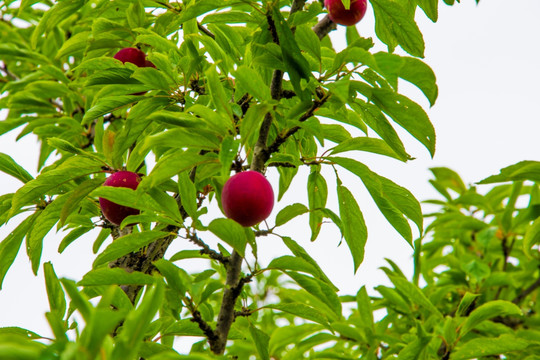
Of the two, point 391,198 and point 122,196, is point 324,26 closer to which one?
point 391,198

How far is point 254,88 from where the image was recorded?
47.5 inches

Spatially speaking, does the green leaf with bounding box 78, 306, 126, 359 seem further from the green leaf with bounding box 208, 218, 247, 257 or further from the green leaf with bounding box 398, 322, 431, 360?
the green leaf with bounding box 398, 322, 431, 360

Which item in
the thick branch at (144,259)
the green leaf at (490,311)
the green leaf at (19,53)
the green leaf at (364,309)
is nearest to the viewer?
the thick branch at (144,259)

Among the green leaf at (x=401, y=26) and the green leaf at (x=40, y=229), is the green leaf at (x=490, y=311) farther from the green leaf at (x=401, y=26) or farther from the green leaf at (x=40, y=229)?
the green leaf at (x=40, y=229)

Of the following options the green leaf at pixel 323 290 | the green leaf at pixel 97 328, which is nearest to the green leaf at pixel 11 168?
the green leaf at pixel 323 290

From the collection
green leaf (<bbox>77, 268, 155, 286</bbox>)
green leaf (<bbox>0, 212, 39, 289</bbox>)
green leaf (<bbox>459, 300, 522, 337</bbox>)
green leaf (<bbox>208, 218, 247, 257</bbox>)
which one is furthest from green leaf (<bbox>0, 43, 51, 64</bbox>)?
green leaf (<bbox>459, 300, 522, 337</bbox>)

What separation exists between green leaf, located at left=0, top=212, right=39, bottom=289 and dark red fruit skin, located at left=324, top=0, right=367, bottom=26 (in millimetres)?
1070

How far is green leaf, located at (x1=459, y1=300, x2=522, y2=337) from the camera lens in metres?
1.77

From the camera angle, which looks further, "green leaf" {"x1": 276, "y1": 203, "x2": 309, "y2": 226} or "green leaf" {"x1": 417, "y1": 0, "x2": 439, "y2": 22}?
"green leaf" {"x1": 417, "y1": 0, "x2": 439, "y2": 22}

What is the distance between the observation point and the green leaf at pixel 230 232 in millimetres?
1115

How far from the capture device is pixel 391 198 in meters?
1.38

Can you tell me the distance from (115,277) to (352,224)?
2.02ft

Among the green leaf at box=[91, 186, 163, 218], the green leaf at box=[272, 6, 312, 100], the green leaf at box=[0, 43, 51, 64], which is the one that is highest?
the green leaf at box=[0, 43, 51, 64]

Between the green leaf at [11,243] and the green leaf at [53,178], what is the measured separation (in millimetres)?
197
